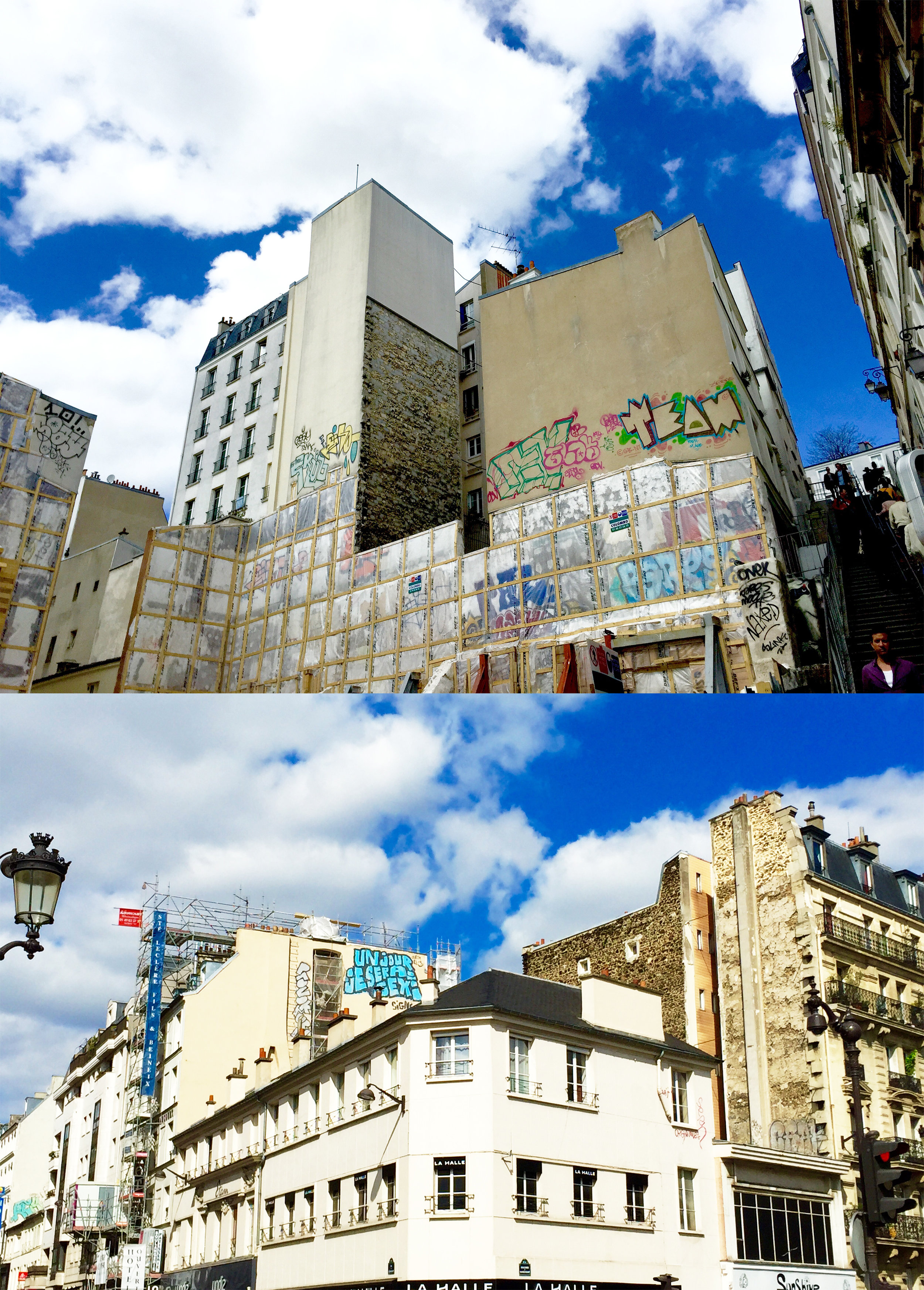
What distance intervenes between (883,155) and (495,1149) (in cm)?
1742

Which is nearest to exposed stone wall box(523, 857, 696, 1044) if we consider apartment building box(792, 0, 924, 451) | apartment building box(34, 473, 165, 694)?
apartment building box(792, 0, 924, 451)

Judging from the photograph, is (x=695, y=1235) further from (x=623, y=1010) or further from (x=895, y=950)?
(x=895, y=950)

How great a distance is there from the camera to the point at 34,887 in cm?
621

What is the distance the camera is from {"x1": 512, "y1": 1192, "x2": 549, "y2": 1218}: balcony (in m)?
19.1

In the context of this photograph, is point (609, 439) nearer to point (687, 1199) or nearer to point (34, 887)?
point (687, 1199)

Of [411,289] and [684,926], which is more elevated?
[411,289]

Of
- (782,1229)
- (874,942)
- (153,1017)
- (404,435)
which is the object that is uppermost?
(404,435)

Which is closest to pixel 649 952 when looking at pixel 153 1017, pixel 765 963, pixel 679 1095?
pixel 765 963

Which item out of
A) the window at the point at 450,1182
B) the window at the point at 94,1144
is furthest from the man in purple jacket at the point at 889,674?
the window at the point at 94,1144

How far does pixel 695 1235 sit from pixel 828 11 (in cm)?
2498

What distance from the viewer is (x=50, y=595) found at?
28625mm

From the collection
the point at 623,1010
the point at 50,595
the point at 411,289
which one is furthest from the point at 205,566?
the point at 623,1010

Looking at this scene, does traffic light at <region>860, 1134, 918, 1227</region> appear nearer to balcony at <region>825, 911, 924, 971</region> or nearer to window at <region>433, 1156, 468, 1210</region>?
window at <region>433, 1156, 468, 1210</region>

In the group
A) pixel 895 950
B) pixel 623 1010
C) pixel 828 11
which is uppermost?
pixel 828 11
